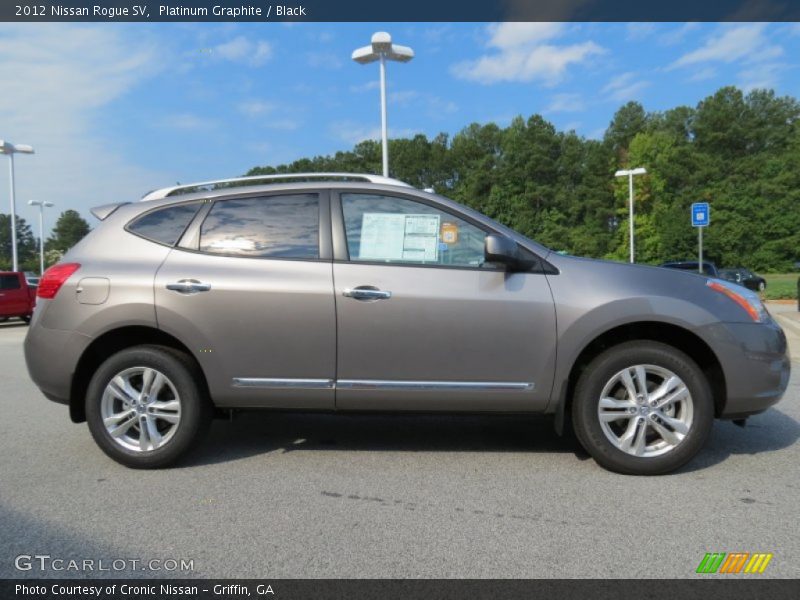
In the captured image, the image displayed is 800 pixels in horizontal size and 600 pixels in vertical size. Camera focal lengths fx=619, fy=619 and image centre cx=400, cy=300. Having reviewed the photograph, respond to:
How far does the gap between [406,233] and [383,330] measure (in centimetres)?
65

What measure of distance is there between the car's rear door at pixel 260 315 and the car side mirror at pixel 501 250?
0.98 metres

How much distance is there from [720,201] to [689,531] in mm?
60480

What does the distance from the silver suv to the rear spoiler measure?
36 cm

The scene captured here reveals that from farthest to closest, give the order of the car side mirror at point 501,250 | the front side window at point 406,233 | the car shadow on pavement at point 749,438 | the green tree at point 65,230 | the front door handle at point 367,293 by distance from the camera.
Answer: the green tree at point 65,230
the car shadow on pavement at point 749,438
the front side window at point 406,233
the front door handle at point 367,293
the car side mirror at point 501,250

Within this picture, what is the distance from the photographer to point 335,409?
3889 millimetres

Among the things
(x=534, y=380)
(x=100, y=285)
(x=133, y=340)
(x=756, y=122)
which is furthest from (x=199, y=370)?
(x=756, y=122)

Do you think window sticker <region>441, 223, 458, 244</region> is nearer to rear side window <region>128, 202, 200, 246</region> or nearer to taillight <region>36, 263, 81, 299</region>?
rear side window <region>128, 202, 200, 246</region>

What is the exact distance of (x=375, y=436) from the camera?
4.72 m

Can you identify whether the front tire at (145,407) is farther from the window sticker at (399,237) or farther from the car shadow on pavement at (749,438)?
the car shadow on pavement at (749,438)

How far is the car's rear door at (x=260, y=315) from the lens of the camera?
3803mm

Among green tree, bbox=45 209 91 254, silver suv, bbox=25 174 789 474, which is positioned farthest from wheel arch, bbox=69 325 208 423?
green tree, bbox=45 209 91 254

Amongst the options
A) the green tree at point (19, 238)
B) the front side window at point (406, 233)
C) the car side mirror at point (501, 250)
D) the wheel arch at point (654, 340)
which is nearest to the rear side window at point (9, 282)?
the front side window at point (406, 233)

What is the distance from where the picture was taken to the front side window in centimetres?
388

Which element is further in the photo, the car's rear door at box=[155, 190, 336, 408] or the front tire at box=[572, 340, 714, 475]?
the car's rear door at box=[155, 190, 336, 408]
